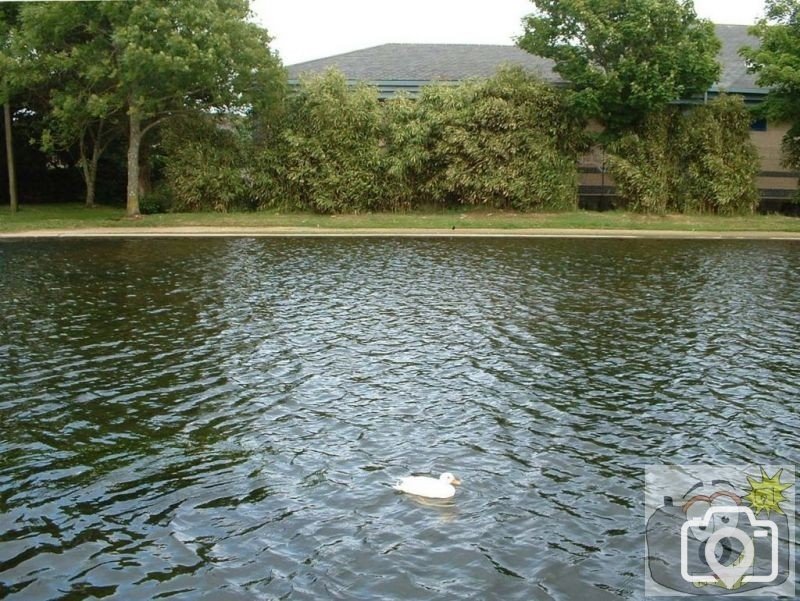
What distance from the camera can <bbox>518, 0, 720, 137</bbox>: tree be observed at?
1099 inches

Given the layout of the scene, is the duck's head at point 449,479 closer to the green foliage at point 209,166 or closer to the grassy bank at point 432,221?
the grassy bank at point 432,221

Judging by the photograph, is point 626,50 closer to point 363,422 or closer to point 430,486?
point 363,422

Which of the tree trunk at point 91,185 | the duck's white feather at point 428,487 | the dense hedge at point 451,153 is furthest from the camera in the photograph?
the tree trunk at point 91,185

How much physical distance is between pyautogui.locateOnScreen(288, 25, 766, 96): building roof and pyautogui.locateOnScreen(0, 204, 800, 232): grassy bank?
6.47m

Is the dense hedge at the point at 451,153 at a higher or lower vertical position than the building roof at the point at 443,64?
lower

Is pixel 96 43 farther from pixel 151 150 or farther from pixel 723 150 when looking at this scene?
pixel 723 150

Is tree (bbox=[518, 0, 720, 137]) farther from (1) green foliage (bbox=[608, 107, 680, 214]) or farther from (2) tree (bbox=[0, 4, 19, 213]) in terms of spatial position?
(2) tree (bbox=[0, 4, 19, 213])

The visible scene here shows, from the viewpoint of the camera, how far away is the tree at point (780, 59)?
89.8 feet

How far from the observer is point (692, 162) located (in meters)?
30.0

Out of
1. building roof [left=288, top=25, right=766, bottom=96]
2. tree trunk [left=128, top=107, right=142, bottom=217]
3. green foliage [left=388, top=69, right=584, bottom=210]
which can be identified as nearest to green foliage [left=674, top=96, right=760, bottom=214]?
building roof [left=288, top=25, right=766, bottom=96]

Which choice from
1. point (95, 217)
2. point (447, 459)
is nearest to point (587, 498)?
point (447, 459)

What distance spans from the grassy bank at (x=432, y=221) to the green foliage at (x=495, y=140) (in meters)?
1.00

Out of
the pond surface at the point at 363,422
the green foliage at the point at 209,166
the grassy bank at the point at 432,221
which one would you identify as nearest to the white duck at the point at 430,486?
the pond surface at the point at 363,422

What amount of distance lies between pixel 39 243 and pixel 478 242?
1260cm
